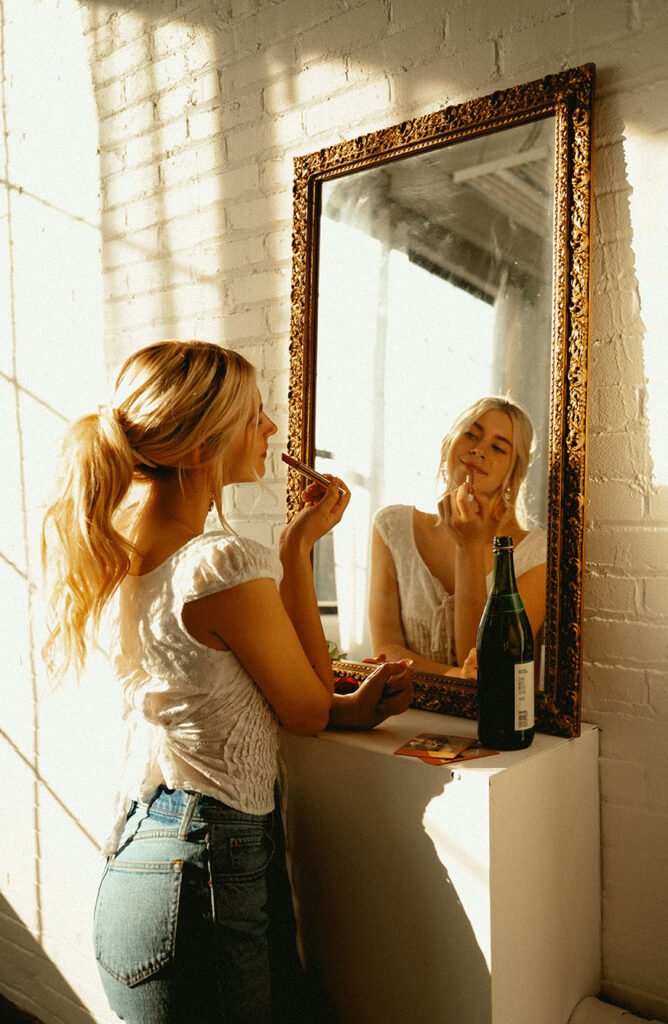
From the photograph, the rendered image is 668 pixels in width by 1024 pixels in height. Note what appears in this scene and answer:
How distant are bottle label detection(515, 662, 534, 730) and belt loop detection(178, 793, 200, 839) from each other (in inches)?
21.6

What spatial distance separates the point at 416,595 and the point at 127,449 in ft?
2.17

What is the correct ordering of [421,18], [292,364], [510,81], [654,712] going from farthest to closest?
[292,364] < [421,18] < [510,81] < [654,712]

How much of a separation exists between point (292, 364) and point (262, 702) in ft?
2.69

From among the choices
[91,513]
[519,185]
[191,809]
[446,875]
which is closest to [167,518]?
[91,513]

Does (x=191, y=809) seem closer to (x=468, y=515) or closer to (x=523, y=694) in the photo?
(x=523, y=694)

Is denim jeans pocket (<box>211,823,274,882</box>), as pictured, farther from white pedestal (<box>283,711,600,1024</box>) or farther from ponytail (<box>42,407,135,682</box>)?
ponytail (<box>42,407,135,682</box>)

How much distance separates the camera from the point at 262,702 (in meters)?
1.43

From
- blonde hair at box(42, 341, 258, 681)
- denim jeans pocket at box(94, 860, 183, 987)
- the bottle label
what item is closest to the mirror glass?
the bottle label

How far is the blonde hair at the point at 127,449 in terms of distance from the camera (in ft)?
4.44

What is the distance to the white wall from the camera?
58.3 inches

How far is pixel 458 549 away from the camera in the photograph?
1632 mm

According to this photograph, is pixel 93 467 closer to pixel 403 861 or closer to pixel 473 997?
pixel 403 861

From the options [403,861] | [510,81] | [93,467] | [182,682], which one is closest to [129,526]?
[93,467]

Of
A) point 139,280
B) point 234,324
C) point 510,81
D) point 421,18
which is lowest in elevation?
point 234,324
